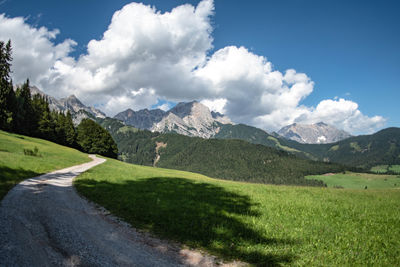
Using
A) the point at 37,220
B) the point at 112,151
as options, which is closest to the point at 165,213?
the point at 37,220

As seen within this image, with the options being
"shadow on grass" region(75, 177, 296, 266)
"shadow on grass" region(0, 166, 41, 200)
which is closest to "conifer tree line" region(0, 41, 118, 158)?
"shadow on grass" region(0, 166, 41, 200)

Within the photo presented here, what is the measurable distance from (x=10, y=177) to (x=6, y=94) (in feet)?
186

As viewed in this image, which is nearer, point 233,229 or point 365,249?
point 365,249

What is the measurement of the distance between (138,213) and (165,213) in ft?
4.70

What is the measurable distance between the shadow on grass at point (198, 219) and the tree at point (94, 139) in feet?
227

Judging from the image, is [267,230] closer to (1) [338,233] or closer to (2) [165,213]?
(1) [338,233]

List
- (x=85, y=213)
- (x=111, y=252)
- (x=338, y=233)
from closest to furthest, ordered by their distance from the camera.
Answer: (x=111, y=252) → (x=338, y=233) → (x=85, y=213)

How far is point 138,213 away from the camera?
10664mm

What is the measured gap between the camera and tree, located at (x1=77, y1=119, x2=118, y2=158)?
77.7m

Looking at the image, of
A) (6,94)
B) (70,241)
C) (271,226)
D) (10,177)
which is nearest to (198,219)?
(271,226)

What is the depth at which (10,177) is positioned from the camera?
14961 mm

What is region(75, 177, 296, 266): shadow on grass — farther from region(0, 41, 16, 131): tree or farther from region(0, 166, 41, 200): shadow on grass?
region(0, 41, 16, 131): tree

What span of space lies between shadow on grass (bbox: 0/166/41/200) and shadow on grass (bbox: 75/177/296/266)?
13.4 ft

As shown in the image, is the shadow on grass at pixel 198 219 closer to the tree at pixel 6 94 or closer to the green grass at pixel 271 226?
the green grass at pixel 271 226
